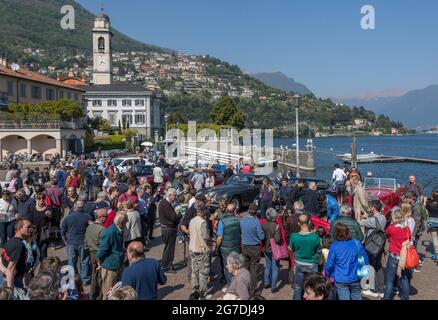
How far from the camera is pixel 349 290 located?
20.8 ft

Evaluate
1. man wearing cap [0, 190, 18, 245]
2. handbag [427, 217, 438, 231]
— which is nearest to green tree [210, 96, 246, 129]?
handbag [427, 217, 438, 231]

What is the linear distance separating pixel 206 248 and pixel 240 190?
344 inches

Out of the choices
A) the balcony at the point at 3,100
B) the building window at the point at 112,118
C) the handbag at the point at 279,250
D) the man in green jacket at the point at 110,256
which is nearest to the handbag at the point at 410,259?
the handbag at the point at 279,250

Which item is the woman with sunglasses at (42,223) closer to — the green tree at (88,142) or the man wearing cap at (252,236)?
the man wearing cap at (252,236)

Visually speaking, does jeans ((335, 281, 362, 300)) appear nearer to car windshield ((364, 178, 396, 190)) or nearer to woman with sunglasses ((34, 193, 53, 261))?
woman with sunglasses ((34, 193, 53, 261))

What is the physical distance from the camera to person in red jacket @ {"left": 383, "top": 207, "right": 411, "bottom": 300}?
7.27m

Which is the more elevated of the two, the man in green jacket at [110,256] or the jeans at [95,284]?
the man in green jacket at [110,256]

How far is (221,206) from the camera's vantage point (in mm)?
9086

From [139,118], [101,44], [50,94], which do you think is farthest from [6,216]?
[101,44]

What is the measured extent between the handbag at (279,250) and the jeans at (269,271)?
155 millimetres

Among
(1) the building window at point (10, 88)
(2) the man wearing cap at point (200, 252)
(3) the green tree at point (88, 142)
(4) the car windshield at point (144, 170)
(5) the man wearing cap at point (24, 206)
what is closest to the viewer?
(2) the man wearing cap at point (200, 252)

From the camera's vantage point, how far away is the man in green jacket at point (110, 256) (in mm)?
7109

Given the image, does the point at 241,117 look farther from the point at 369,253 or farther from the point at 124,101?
the point at 369,253
